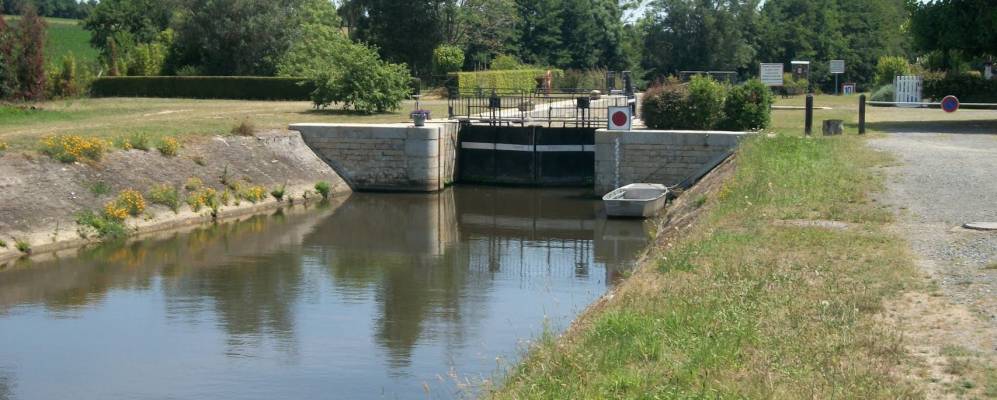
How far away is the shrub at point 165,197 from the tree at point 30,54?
14.0 metres

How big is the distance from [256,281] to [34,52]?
21.1 meters

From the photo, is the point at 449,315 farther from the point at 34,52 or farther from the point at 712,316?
the point at 34,52

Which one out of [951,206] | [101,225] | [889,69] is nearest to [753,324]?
[951,206]

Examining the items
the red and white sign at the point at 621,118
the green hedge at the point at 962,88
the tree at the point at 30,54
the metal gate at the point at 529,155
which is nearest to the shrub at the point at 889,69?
the green hedge at the point at 962,88

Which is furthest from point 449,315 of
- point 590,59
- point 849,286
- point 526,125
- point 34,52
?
point 590,59

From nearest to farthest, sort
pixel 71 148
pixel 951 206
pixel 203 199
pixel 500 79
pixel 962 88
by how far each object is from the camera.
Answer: pixel 951 206
pixel 71 148
pixel 203 199
pixel 962 88
pixel 500 79

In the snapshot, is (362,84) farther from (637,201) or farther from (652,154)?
(637,201)

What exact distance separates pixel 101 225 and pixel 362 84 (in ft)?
48.6

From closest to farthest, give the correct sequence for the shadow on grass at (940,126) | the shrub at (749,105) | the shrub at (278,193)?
1. the shrub at (278,193)
2. the shadow on grass at (940,126)
3. the shrub at (749,105)

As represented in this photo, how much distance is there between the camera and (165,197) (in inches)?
940

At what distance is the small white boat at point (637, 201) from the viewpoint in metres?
24.5

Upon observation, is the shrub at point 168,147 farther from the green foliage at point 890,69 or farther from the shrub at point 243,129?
the green foliage at point 890,69

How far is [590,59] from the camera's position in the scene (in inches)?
2670

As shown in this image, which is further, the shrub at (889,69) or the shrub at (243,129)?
the shrub at (889,69)
